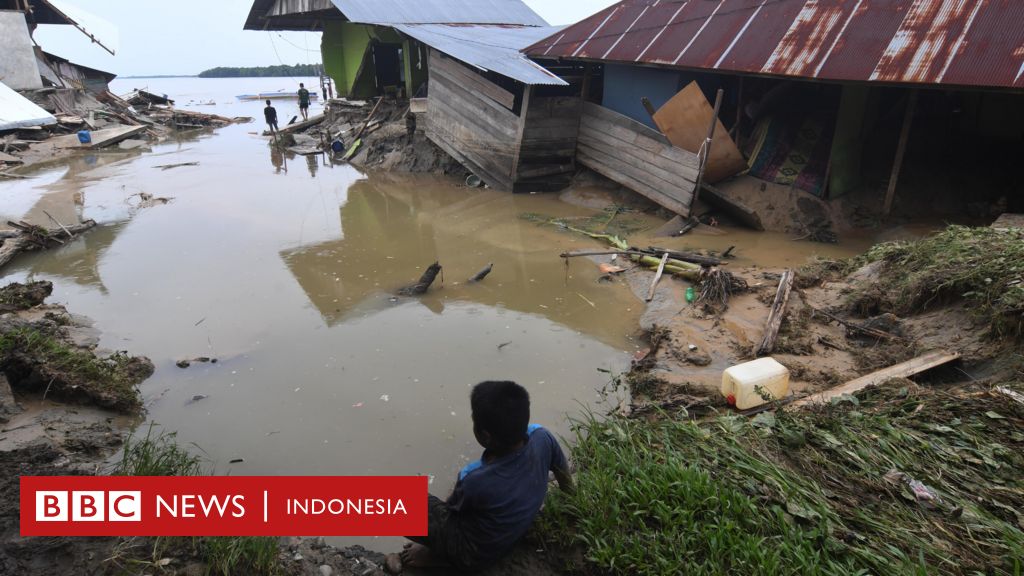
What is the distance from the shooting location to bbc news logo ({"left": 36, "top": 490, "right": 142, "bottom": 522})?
8.82ft

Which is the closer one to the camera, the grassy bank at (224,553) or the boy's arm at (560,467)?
the grassy bank at (224,553)

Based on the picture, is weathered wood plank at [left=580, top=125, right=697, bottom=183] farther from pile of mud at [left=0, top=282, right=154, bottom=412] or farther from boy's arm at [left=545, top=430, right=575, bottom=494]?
pile of mud at [left=0, top=282, right=154, bottom=412]

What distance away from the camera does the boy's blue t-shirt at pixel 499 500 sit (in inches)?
98.7

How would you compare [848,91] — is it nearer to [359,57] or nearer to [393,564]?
[393,564]

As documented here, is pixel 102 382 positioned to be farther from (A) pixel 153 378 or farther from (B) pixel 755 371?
(B) pixel 755 371

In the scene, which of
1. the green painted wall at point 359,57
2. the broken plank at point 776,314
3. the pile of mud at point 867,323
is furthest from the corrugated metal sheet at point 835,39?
the green painted wall at point 359,57

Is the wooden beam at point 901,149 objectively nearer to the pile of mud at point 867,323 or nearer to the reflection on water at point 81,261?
the pile of mud at point 867,323

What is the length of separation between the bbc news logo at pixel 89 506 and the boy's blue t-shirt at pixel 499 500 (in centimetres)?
164

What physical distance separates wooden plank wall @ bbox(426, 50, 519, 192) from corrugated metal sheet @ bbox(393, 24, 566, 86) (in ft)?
1.67

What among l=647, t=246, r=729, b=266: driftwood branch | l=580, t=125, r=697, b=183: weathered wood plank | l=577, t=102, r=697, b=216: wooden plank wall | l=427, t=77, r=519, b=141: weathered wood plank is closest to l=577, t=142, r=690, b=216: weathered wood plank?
l=577, t=102, r=697, b=216: wooden plank wall

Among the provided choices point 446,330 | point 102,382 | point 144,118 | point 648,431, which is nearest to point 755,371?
point 648,431

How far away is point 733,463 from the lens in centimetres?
296

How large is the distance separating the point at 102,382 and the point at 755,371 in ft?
17.8

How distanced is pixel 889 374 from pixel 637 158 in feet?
24.5
